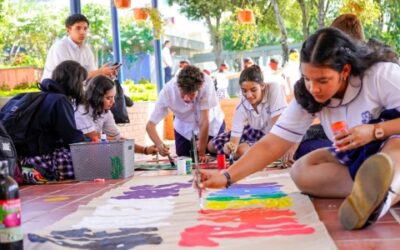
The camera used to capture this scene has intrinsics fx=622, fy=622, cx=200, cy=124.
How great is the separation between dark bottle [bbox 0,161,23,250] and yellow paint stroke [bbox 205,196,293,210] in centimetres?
104

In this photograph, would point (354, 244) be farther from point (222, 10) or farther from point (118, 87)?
point (222, 10)

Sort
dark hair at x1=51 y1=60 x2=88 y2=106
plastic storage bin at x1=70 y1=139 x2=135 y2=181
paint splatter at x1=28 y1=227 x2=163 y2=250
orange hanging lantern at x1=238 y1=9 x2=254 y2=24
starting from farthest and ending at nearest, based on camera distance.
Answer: orange hanging lantern at x1=238 y1=9 x2=254 y2=24 → dark hair at x1=51 y1=60 x2=88 y2=106 → plastic storage bin at x1=70 y1=139 x2=135 y2=181 → paint splatter at x1=28 y1=227 x2=163 y2=250

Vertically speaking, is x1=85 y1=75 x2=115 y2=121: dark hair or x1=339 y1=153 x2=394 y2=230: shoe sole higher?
x1=85 y1=75 x2=115 y2=121: dark hair

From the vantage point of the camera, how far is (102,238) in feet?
6.72

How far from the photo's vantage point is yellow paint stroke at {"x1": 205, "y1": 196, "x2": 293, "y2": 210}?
2533mm

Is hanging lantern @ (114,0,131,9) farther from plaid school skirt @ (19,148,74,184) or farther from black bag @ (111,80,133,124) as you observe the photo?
plaid school skirt @ (19,148,74,184)

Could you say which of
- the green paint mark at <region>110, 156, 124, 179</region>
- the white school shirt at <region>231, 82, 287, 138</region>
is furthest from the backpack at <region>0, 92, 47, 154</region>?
the white school shirt at <region>231, 82, 287, 138</region>

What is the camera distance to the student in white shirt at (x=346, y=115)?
198cm

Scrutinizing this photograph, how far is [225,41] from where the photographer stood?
1897cm

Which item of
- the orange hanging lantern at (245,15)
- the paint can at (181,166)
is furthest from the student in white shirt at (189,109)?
the orange hanging lantern at (245,15)

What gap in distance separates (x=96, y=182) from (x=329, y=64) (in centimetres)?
243

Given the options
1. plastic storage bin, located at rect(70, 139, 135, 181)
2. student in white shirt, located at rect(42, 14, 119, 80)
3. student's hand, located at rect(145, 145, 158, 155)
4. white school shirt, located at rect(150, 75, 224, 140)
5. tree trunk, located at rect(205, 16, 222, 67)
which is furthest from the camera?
tree trunk, located at rect(205, 16, 222, 67)

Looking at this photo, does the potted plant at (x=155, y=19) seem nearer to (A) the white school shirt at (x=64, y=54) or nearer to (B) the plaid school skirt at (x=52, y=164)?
(A) the white school shirt at (x=64, y=54)

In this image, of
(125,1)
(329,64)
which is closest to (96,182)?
(329,64)
